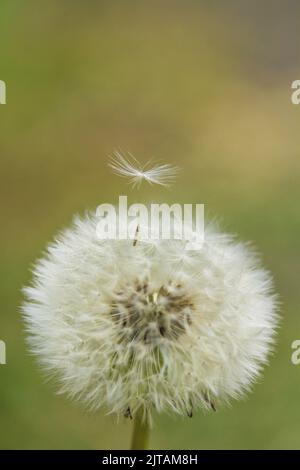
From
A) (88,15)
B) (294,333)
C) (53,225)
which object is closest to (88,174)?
(53,225)

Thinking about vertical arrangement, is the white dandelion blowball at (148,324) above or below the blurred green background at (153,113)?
below

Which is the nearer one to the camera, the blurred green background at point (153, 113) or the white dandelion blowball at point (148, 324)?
the white dandelion blowball at point (148, 324)

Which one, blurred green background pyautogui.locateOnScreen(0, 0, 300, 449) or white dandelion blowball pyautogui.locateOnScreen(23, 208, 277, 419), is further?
blurred green background pyautogui.locateOnScreen(0, 0, 300, 449)

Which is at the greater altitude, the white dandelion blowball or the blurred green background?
the blurred green background

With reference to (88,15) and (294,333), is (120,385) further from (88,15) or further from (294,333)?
(88,15)

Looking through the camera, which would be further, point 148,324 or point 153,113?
point 153,113
